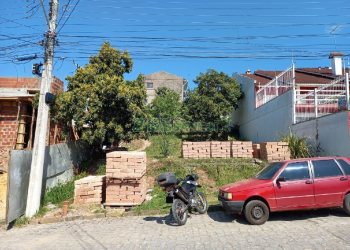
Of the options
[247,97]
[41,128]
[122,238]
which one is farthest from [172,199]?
[247,97]

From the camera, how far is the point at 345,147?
13188 mm

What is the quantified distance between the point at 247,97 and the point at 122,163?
2236cm

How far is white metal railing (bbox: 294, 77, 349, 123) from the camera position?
1390 centimetres

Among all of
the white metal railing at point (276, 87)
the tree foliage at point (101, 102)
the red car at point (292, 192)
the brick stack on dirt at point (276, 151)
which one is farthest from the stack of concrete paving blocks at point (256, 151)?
the red car at point (292, 192)

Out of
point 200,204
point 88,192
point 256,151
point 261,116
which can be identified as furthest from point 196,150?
point 261,116

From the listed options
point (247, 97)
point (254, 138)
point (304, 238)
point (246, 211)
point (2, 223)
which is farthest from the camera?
point (247, 97)

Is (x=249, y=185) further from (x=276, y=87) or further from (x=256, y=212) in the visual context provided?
(x=276, y=87)

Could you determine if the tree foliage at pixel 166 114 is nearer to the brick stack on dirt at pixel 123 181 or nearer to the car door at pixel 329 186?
the brick stack on dirt at pixel 123 181

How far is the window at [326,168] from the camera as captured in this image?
30.8 feet

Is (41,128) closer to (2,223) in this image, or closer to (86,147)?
(2,223)

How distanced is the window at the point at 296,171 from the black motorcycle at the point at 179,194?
2386 millimetres

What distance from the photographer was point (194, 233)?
8.55m

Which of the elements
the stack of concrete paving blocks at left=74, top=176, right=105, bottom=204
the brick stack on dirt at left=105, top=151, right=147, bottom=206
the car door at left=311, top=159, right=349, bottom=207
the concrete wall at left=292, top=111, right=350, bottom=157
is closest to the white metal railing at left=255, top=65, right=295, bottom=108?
the concrete wall at left=292, top=111, right=350, bottom=157

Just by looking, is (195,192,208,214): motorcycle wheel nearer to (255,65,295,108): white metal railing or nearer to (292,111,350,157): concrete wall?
(292,111,350,157): concrete wall
